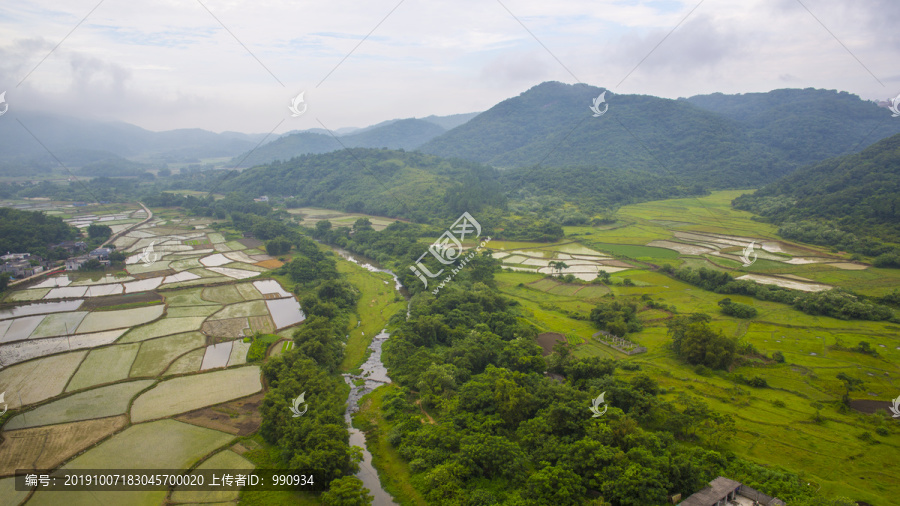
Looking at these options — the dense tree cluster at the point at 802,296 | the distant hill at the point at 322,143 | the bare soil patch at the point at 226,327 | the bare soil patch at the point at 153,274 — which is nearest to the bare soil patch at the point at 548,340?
the dense tree cluster at the point at 802,296

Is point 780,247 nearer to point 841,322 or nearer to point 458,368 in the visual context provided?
point 841,322

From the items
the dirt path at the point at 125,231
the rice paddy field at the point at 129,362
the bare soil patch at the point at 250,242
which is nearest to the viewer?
the rice paddy field at the point at 129,362

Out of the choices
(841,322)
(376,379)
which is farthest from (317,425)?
(841,322)

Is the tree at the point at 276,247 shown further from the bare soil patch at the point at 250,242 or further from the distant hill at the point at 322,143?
the distant hill at the point at 322,143

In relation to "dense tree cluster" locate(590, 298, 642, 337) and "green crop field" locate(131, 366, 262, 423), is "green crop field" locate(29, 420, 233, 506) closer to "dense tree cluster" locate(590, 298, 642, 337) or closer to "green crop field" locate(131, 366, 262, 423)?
"green crop field" locate(131, 366, 262, 423)

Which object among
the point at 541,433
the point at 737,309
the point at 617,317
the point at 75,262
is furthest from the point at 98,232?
the point at 737,309
